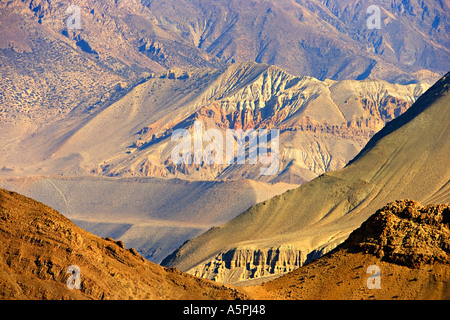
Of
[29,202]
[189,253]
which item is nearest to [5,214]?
[29,202]

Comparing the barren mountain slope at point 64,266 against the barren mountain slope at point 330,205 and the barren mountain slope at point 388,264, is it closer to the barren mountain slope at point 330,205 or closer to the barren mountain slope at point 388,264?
the barren mountain slope at point 388,264

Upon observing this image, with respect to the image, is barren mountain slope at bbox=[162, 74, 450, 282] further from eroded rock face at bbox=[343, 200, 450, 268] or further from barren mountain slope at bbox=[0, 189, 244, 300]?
barren mountain slope at bbox=[0, 189, 244, 300]

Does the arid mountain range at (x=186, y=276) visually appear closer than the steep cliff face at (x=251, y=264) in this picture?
Yes

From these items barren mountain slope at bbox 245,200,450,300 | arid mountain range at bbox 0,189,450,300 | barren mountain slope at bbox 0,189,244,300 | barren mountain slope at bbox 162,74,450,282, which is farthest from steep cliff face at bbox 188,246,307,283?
barren mountain slope at bbox 0,189,244,300

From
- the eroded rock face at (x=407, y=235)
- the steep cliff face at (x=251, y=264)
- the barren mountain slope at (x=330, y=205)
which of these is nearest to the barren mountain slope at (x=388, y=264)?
the eroded rock face at (x=407, y=235)
